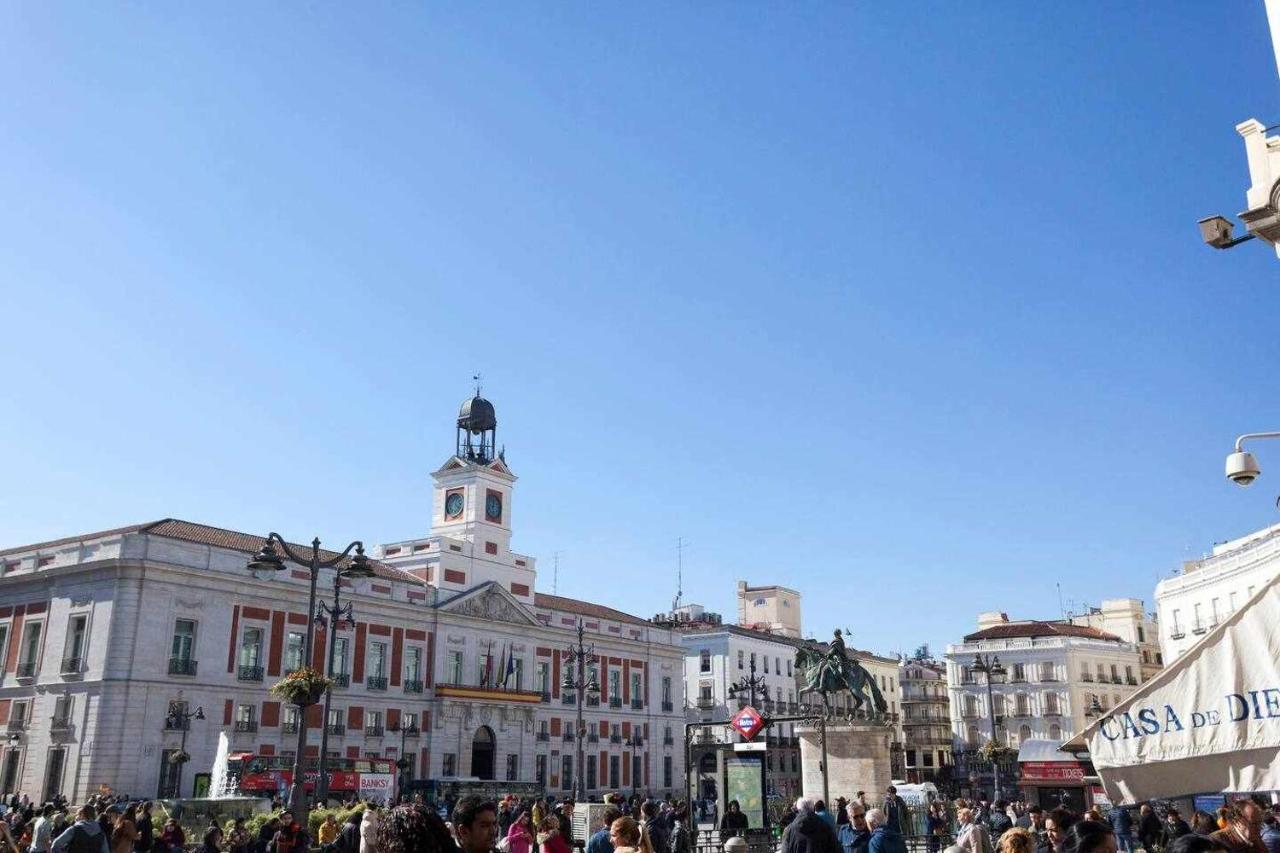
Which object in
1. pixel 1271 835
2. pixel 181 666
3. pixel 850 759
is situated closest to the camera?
pixel 1271 835

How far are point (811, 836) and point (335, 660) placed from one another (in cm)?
4115

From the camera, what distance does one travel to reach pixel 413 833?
12.3 feet

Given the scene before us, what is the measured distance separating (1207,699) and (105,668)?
137 ft

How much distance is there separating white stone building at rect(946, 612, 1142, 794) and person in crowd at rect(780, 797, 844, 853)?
61.3m

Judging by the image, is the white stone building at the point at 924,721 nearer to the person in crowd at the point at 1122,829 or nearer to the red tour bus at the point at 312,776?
the red tour bus at the point at 312,776

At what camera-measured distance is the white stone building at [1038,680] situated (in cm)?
6988

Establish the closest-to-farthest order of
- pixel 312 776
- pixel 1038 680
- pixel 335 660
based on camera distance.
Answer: pixel 312 776 → pixel 335 660 → pixel 1038 680

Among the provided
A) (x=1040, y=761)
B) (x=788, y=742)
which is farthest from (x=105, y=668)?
(x=788, y=742)

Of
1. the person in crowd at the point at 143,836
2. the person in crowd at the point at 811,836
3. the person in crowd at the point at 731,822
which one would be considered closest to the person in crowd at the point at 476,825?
the person in crowd at the point at 811,836

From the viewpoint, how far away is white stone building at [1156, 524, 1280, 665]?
39.6 meters

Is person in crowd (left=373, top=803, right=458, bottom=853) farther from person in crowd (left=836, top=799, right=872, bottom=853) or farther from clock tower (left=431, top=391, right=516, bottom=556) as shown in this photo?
clock tower (left=431, top=391, right=516, bottom=556)

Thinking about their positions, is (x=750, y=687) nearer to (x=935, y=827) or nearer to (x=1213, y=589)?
(x=1213, y=589)

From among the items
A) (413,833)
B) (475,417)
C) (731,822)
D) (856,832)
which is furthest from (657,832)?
(475,417)

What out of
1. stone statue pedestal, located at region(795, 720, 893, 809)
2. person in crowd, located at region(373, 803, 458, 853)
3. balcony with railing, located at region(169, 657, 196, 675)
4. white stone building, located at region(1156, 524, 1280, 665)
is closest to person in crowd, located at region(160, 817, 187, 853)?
person in crowd, located at region(373, 803, 458, 853)
